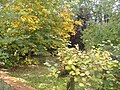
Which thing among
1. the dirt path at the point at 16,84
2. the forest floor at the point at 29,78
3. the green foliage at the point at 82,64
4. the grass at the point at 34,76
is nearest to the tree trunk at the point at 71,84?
the green foliage at the point at 82,64

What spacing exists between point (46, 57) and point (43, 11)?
8.82 feet

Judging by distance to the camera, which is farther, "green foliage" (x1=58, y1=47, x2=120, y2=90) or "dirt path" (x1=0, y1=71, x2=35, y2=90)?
"dirt path" (x1=0, y1=71, x2=35, y2=90)

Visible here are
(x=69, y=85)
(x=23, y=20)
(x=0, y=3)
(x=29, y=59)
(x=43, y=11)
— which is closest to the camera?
(x=69, y=85)

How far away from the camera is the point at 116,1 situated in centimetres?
862

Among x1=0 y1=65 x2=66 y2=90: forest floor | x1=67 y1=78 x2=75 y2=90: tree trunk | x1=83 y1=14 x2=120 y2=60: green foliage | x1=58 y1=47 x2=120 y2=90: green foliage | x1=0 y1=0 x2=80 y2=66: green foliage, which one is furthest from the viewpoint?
x1=0 y1=0 x2=80 y2=66: green foliage

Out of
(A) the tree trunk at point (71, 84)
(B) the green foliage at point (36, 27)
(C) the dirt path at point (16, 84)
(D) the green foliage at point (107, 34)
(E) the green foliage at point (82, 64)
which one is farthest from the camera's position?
(B) the green foliage at point (36, 27)

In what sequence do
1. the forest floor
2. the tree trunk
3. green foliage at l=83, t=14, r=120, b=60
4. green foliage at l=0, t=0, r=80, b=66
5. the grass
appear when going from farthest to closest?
1. green foliage at l=0, t=0, r=80, b=66
2. green foliage at l=83, t=14, r=120, b=60
3. the grass
4. the forest floor
5. the tree trunk

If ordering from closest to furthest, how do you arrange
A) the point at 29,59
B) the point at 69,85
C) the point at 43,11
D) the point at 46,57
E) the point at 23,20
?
the point at 69,85 → the point at 23,20 → the point at 43,11 → the point at 29,59 → the point at 46,57

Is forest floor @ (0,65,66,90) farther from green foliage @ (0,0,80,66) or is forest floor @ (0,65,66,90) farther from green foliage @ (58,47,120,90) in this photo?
green foliage @ (58,47,120,90)

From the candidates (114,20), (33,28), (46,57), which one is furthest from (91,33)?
(46,57)

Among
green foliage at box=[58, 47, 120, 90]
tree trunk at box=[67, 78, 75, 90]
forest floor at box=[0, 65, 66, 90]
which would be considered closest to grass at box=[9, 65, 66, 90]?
forest floor at box=[0, 65, 66, 90]

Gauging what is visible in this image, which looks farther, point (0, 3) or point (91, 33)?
point (91, 33)

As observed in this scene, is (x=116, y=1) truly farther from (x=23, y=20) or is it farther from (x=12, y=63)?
(x=12, y=63)

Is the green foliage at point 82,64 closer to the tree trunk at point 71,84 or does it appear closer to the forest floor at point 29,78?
the tree trunk at point 71,84
